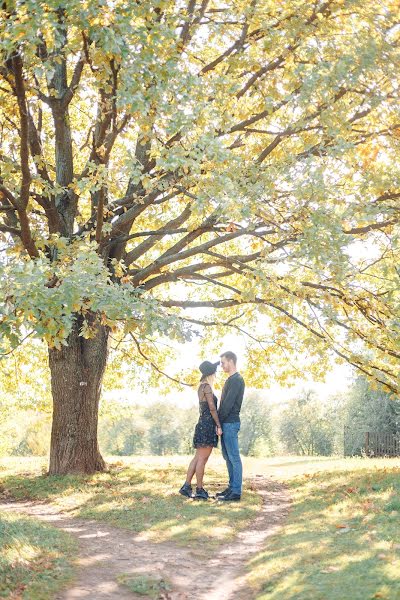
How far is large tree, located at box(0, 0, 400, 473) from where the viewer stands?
28.1 feet

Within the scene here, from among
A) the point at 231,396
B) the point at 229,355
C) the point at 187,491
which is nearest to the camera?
the point at 231,396

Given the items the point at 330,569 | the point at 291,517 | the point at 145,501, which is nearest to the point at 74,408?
the point at 145,501

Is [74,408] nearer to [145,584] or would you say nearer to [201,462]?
[201,462]

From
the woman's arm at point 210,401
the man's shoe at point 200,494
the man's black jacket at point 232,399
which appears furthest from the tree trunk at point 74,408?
the man's black jacket at point 232,399

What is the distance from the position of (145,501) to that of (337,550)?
476cm

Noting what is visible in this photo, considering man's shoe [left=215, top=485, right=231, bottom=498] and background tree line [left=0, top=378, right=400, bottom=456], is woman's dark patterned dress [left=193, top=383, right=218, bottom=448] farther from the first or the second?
background tree line [left=0, top=378, right=400, bottom=456]

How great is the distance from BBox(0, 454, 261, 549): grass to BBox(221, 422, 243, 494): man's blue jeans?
36 cm

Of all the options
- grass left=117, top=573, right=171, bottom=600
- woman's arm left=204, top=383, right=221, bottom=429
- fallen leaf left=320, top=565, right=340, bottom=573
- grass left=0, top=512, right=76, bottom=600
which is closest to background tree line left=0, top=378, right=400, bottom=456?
woman's arm left=204, top=383, right=221, bottom=429

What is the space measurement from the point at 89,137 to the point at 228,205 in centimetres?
683

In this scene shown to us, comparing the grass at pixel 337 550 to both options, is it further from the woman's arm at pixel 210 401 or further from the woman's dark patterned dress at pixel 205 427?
the woman's arm at pixel 210 401

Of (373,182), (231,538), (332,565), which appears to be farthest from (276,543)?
(373,182)

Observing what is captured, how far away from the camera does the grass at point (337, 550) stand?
5.68 m

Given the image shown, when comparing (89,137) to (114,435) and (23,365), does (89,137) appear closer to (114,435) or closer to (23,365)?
(23,365)

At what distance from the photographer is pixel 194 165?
904 cm
